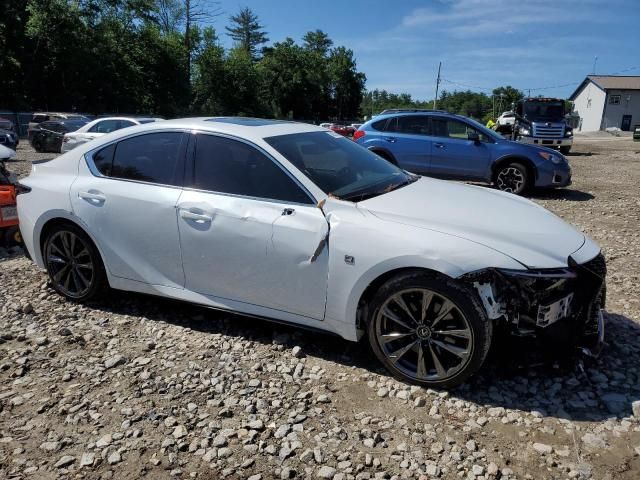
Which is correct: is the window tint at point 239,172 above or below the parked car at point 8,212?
above

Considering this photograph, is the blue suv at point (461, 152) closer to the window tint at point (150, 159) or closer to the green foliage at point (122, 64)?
the window tint at point (150, 159)

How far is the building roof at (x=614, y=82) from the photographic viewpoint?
61688 mm

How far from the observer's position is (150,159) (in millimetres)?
4000

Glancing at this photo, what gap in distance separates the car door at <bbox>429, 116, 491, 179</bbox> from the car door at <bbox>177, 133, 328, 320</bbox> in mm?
7457

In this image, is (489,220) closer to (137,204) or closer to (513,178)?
(137,204)

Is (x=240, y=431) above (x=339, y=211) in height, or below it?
below

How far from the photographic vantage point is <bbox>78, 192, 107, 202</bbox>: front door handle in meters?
4.05

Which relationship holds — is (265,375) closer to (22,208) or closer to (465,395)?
(465,395)

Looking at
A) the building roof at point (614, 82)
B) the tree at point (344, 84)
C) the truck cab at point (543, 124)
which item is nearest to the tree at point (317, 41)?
the tree at point (344, 84)

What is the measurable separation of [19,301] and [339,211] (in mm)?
3294

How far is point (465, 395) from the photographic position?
3.10m

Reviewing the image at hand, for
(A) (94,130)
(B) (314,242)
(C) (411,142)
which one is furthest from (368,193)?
(A) (94,130)

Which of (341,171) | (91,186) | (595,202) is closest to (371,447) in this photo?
(341,171)

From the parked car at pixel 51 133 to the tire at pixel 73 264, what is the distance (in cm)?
1663
